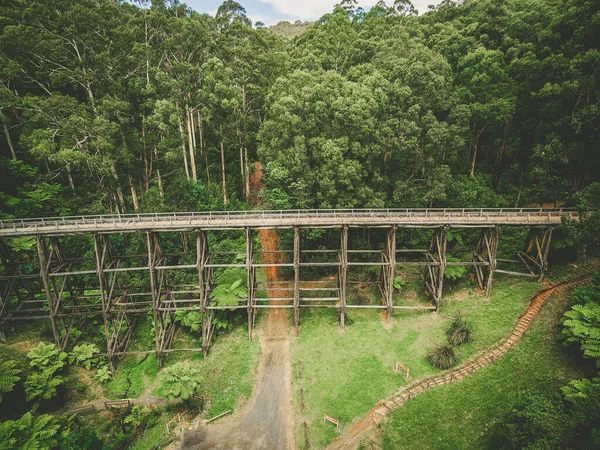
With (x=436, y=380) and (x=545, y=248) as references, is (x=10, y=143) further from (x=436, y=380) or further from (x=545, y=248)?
(x=545, y=248)

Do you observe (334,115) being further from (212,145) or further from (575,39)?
(212,145)

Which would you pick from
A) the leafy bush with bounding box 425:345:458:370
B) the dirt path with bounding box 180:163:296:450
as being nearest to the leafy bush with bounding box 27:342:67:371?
the dirt path with bounding box 180:163:296:450

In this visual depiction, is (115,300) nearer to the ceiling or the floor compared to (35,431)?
nearer to the ceiling

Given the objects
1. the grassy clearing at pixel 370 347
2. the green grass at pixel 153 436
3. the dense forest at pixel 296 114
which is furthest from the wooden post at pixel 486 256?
the green grass at pixel 153 436

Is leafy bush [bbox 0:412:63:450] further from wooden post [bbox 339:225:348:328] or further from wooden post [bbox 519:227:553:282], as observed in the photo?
wooden post [bbox 519:227:553:282]

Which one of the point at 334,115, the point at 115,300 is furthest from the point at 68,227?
the point at 334,115

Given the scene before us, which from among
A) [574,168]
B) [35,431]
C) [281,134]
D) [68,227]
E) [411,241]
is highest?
[281,134]
